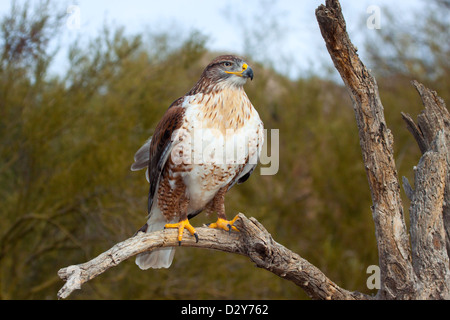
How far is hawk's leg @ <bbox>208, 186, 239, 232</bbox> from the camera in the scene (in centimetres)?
360

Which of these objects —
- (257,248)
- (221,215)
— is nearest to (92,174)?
(221,215)

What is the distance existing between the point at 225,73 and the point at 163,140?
637mm

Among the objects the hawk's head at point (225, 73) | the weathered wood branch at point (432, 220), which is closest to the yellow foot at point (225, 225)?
the hawk's head at point (225, 73)

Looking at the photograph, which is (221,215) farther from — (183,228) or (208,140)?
(208,140)

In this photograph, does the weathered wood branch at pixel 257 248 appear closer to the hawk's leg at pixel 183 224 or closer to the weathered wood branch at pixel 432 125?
the hawk's leg at pixel 183 224

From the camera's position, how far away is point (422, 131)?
385 cm

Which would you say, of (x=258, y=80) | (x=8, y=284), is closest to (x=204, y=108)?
(x=8, y=284)

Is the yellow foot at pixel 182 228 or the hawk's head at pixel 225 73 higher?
the hawk's head at pixel 225 73

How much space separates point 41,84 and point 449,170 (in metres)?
6.77

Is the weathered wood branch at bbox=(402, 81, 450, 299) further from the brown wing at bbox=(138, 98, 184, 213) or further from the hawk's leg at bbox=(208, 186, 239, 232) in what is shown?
the brown wing at bbox=(138, 98, 184, 213)

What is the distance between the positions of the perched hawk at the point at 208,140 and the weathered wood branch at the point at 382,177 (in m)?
0.69

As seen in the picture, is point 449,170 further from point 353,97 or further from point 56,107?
point 56,107

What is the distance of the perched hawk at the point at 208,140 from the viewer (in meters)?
3.43

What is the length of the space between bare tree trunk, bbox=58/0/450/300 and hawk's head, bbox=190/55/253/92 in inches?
25.5
